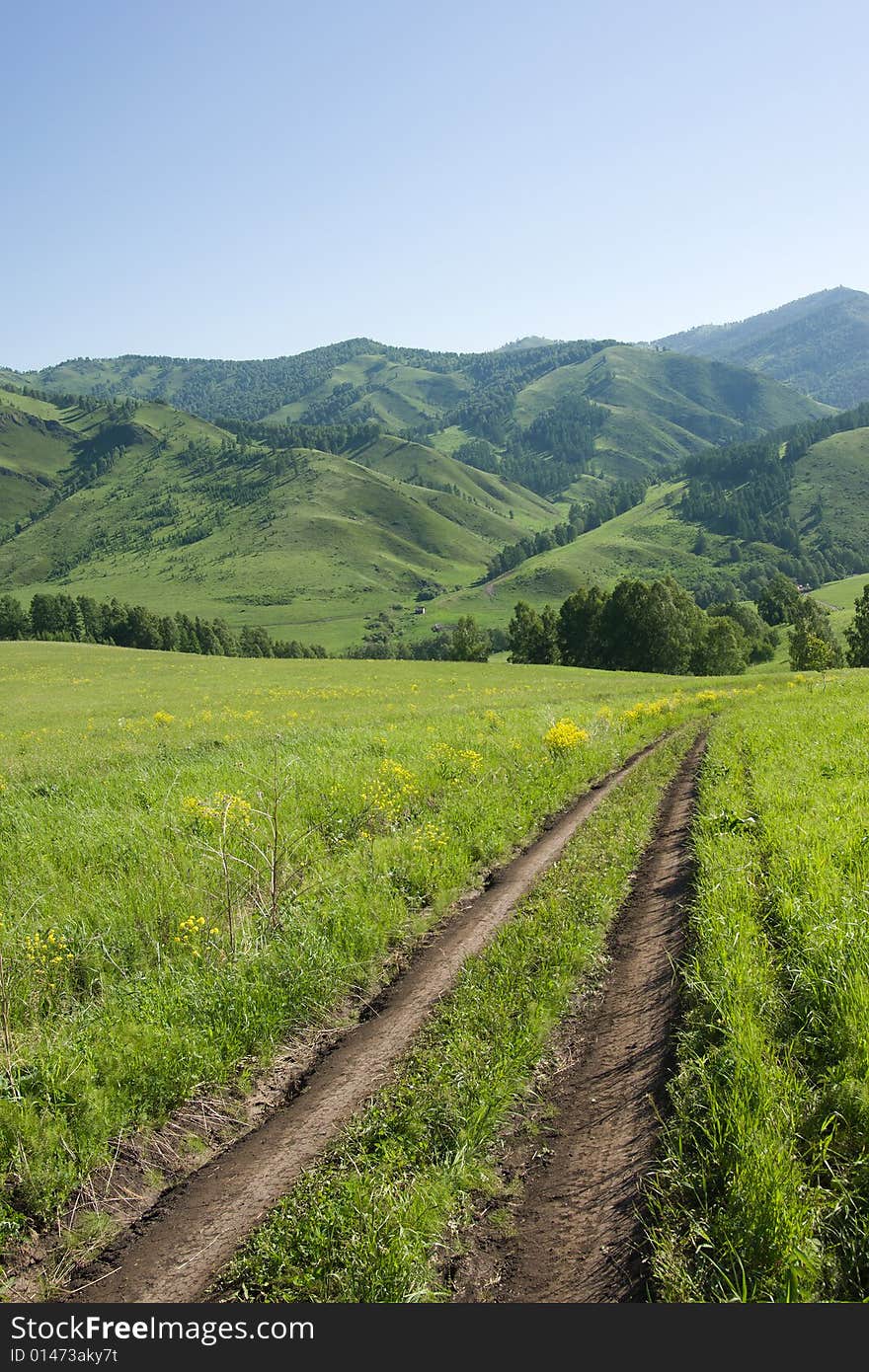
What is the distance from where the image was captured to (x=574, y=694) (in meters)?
43.0

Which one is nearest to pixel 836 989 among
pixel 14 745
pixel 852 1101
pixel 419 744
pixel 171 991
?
pixel 852 1101

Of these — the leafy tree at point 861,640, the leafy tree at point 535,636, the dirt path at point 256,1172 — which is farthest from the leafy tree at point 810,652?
the dirt path at point 256,1172

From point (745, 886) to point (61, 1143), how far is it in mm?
7272

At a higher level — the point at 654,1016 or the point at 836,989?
the point at 836,989

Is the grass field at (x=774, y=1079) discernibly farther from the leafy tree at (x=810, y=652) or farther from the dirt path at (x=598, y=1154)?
the leafy tree at (x=810, y=652)

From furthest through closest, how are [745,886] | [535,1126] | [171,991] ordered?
1. [745,886]
2. [171,991]
3. [535,1126]

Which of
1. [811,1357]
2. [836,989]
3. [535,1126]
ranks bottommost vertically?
[535,1126]

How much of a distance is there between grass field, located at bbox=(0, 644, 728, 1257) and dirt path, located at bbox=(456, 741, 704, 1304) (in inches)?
108

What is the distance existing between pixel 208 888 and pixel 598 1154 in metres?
6.51

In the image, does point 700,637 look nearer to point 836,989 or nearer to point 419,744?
point 419,744

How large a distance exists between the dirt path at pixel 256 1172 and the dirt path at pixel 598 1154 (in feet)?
5.04

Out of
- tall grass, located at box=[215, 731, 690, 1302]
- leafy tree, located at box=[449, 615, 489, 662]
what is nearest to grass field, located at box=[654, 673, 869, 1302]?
tall grass, located at box=[215, 731, 690, 1302]

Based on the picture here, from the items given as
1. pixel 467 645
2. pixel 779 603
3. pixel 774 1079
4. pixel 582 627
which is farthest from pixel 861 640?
pixel 774 1079

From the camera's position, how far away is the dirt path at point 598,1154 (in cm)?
416
